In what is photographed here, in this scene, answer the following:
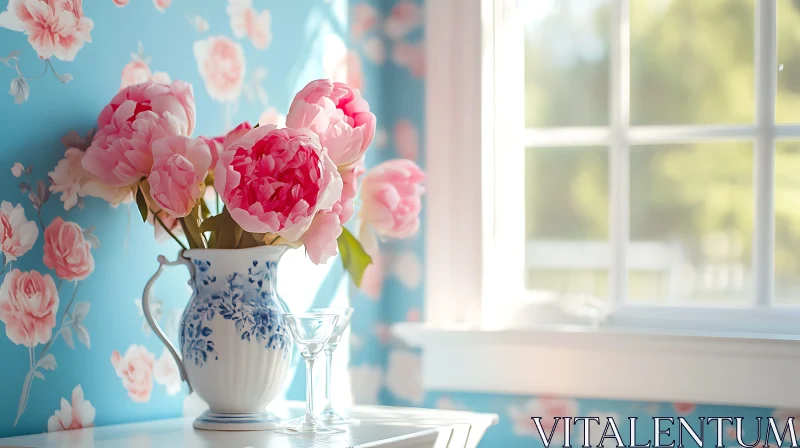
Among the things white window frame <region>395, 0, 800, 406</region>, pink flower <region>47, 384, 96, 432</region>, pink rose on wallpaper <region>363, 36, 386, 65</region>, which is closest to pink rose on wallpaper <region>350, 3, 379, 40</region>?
pink rose on wallpaper <region>363, 36, 386, 65</region>

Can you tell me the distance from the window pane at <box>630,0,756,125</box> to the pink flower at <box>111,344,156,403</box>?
1184 mm

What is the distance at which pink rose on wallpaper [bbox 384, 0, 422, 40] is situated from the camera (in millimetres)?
2268

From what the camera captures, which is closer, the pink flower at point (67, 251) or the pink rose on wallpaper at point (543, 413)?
the pink flower at point (67, 251)

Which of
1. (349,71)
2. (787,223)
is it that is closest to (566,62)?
(349,71)

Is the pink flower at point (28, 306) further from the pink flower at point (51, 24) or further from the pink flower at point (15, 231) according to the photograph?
the pink flower at point (51, 24)

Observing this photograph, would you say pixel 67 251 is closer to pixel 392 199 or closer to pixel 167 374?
pixel 167 374

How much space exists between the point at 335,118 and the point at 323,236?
183mm

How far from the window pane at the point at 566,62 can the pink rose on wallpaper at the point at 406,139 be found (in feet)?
0.87

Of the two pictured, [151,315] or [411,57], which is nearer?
[151,315]

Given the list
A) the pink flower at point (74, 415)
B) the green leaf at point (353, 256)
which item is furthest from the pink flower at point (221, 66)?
the pink flower at point (74, 415)

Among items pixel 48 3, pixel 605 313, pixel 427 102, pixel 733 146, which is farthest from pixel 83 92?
pixel 733 146

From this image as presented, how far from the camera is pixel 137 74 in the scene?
161cm

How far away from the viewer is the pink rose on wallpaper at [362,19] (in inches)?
86.9

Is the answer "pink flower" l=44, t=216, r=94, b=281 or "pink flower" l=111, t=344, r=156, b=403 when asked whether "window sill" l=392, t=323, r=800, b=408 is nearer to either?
"pink flower" l=111, t=344, r=156, b=403
